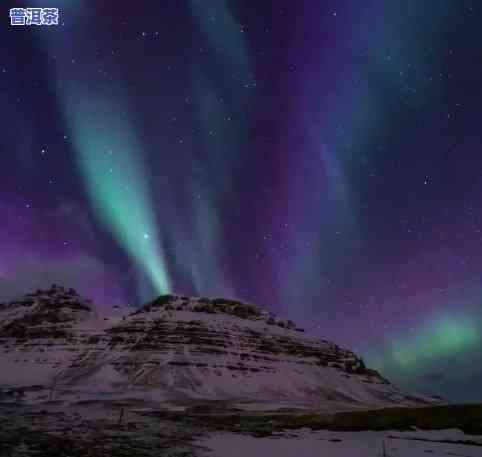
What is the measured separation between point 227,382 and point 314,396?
35341 mm

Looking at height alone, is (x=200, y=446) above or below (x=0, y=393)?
below

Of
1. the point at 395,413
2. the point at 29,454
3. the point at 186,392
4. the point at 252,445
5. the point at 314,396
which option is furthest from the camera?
the point at 314,396

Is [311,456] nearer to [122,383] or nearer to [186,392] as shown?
[186,392]

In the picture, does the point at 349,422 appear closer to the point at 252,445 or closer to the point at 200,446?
the point at 252,445

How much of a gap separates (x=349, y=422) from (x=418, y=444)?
52.7 feet

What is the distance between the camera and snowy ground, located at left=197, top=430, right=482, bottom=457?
83.3 feet

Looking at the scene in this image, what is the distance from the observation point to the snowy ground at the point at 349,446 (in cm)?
2539

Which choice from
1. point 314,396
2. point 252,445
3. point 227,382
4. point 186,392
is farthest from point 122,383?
point 252,445

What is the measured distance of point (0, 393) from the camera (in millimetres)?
137875

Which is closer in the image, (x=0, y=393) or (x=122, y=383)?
(x=0, y=393)

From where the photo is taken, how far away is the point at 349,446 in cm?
2959

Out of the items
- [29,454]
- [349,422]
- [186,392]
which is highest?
[186,392]

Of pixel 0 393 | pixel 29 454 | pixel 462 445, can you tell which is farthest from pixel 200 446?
pixel 0 393

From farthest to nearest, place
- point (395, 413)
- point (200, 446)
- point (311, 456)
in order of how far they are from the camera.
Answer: point (395, 413) < point (200, 446) < point (311, 456)
